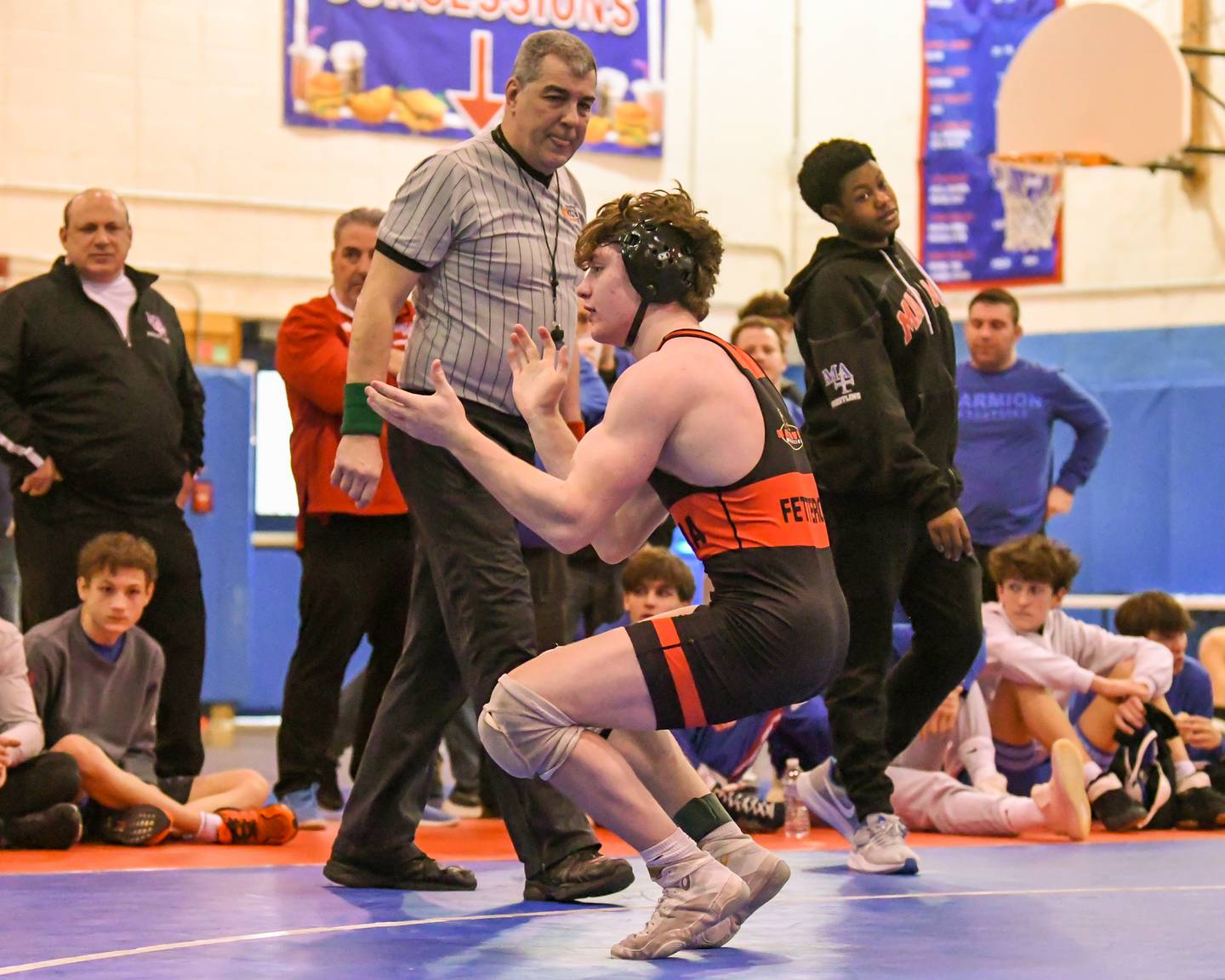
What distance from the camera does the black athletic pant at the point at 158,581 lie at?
590cm

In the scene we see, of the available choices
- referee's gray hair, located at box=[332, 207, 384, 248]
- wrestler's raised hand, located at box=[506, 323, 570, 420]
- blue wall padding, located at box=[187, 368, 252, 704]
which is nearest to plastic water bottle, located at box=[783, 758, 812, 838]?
referee's gray hair, located at box=[332, 207, 384, 248]

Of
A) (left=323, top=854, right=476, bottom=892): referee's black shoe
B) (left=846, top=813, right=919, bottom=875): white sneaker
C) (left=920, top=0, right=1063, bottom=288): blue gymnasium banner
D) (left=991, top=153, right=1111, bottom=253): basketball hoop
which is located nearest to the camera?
(left=323, top=854, right=476, bottom=892): referee's black shoe

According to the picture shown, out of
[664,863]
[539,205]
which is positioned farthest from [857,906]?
[539,205]

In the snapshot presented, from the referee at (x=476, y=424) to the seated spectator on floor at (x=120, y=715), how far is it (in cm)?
132

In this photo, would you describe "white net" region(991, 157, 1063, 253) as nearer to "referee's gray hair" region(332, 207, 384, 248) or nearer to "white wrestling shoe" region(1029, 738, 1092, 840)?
"referee's gray hair" region(332, 207, 384, 248)

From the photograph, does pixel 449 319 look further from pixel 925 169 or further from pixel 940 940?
pixel 925 169

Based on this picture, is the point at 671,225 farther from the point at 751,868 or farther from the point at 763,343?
the point at 763,343

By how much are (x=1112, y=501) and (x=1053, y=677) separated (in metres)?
5.03

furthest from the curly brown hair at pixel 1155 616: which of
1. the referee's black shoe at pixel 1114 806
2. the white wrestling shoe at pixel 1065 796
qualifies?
the white wrestling shoe at pixel 1065 796

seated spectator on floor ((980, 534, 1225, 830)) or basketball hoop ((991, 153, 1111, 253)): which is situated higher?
basketball hoop ((991, 153, 1111, 253))

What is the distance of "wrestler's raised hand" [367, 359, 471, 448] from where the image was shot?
3309 millimetres

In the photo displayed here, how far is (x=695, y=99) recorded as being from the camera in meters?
13.0

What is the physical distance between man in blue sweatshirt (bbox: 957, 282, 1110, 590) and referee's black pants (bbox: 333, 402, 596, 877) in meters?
3.79

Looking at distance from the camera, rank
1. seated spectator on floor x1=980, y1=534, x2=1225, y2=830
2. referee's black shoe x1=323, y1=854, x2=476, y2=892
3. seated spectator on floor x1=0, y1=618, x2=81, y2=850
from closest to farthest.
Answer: referee's black shoe x1=323, y1=854, x2=476, y2=892 < seated spectator on floor x1=0, y1=618, x2=81, y2=850 < seated spectator on floor x1=980, y1=534, x2=1225, y2=830
